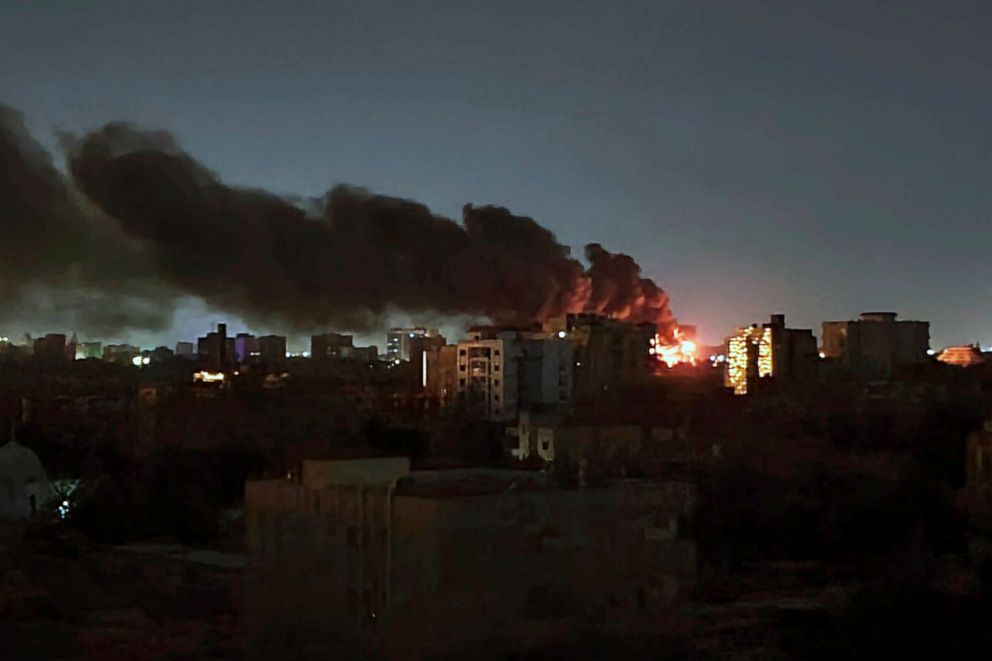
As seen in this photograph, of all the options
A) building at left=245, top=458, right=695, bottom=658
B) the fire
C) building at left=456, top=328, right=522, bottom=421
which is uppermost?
the fire

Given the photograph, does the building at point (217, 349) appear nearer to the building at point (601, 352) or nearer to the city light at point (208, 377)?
the city light at point (208, 377)

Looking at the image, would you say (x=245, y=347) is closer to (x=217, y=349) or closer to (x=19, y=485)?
(x=217, y=349)

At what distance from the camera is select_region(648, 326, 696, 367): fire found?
45.7 m

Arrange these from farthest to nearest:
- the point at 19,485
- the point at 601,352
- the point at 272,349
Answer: the point at 272,349, the point at 601,352, the point at 19,485

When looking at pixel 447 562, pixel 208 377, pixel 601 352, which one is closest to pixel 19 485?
pixel 447 562

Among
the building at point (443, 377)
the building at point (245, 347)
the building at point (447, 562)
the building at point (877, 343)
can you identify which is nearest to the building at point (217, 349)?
the building at point (245, 347)

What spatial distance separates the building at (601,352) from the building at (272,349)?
1921 cm

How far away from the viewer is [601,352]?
133 feet

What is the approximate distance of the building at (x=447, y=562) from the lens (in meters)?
9.16

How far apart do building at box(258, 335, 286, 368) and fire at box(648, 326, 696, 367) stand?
17691mm

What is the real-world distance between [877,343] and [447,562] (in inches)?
1684

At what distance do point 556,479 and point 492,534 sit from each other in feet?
5.02

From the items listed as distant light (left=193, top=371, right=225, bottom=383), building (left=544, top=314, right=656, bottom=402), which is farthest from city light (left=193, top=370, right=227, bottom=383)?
building (left=544, top=314, right=656, bottom=402)

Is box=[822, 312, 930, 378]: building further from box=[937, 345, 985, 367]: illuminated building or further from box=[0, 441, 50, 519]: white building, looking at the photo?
box=[0, 441, 50, 519]: white building
